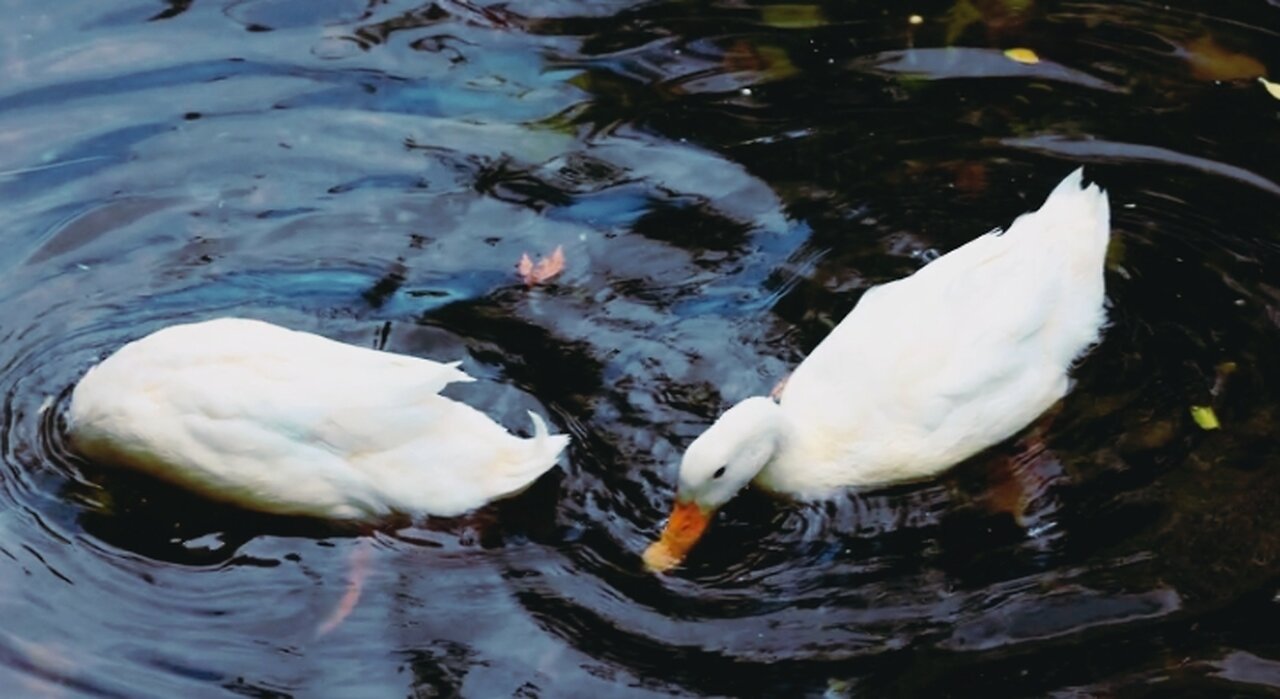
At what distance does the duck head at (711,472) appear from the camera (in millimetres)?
4480

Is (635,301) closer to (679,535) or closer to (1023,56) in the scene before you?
(679,535)

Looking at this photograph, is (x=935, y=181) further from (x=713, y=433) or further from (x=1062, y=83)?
(x=713, y=433)

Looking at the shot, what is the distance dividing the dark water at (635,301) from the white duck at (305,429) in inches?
5.5

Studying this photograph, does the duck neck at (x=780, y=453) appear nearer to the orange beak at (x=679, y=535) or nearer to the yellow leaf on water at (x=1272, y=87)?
the orange beak at (x=679, y=535)

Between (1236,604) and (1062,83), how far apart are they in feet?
8.62

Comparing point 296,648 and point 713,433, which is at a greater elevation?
point 713,433

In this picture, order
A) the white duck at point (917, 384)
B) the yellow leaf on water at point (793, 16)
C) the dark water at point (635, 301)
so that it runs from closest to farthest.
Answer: the dark water at point (635, 301) < the white duck at point (917, 384) < the yellow leaf on water at point (793, 16)

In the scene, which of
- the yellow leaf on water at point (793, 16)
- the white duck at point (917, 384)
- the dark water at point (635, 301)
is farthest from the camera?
the yellow leaf on water at point (793, 16)

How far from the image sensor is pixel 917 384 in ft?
15.8

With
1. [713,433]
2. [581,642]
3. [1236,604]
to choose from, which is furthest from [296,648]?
[1236,604]

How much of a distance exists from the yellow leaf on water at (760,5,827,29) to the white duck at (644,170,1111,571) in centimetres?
197

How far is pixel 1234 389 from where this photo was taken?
16.6 ft

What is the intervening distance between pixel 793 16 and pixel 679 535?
3.01 meters

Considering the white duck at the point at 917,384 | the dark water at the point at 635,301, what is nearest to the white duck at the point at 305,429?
the dark water at the point at 635,301
